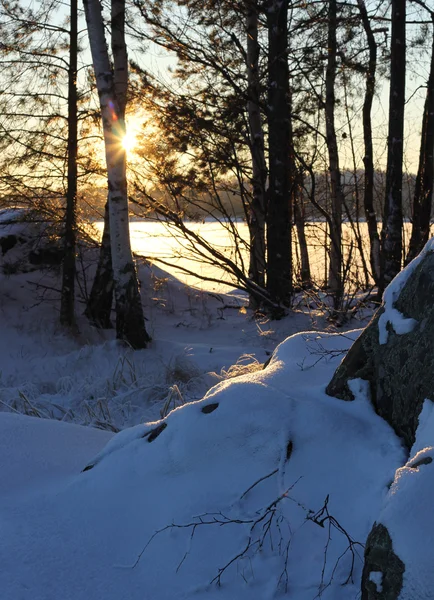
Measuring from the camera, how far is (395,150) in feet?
23.7

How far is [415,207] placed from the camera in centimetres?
784

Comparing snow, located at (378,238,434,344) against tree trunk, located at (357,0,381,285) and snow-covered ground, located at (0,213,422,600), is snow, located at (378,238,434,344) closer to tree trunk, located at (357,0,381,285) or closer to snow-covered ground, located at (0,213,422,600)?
snow-covered ground, located at (0,213,422,600)

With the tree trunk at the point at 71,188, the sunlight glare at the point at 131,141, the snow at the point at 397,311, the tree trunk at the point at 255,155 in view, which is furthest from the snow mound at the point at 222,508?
the tree trunk at the point at 255,155

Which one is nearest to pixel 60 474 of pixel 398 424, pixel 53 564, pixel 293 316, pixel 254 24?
pixel 53 564

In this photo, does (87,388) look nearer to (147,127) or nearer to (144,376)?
(144,376)

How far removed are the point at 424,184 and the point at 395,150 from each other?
3.63 ft

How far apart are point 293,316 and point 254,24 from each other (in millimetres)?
4872

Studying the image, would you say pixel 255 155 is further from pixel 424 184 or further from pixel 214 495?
pixel 214 495

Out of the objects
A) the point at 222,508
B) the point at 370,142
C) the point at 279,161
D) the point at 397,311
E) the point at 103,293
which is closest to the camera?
the point at 222,508

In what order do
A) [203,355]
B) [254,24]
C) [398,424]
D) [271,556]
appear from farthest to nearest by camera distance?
[254,24] → [203,355] → [398,424] → [271,556]

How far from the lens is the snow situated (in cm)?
229

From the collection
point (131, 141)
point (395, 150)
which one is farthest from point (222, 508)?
point (131, 141)

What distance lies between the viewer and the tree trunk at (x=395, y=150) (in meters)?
7.17

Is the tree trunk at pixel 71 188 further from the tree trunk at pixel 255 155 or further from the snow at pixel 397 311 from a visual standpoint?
the snow at pixel 397 311
